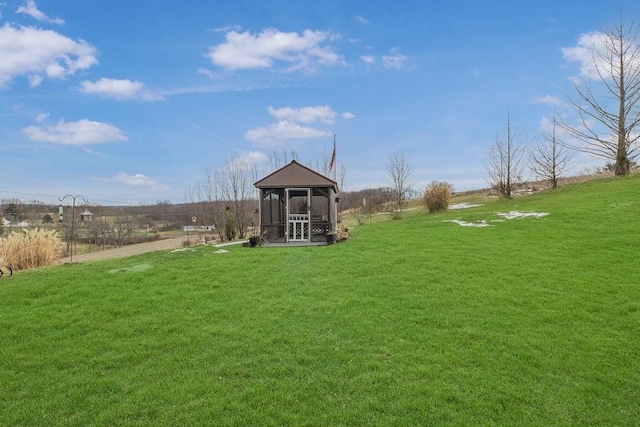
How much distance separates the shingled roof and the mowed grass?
403 centimetres

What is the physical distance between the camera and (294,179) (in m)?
11.9

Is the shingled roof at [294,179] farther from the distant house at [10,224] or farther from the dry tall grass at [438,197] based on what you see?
the distant house at [10,224]

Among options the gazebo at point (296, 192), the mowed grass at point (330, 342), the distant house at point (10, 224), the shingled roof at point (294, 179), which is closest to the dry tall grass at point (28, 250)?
the mowed grass at point (330, 342)

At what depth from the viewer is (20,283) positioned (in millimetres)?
6953

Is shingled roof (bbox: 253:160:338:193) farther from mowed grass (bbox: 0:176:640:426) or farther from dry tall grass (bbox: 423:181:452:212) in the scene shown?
dry tall grass (bbox: 423:181:452:212)

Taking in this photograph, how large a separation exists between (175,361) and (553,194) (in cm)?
1908

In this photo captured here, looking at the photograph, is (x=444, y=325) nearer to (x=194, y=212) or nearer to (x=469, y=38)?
(x=469, y=38)

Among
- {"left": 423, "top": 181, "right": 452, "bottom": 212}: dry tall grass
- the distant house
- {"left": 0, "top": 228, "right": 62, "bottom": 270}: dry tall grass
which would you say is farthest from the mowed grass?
the distant house

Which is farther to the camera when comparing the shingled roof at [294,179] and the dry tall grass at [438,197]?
the dry tall grass at [438,197]

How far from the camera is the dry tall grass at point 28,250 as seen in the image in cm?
968

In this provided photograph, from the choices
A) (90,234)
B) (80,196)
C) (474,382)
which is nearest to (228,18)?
(80,196)

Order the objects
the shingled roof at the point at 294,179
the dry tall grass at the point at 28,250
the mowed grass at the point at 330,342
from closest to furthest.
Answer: the mowed grass at the point at 330,342, the dry tall grass at the point at 28,250, the shingled roof at the point at 294,179

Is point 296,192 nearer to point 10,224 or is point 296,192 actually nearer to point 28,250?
point 28,250

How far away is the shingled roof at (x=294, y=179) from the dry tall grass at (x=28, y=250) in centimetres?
605
